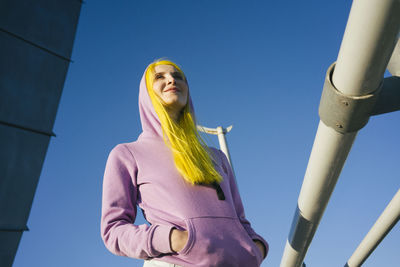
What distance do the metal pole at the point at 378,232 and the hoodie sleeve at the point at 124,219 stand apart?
2897 mm

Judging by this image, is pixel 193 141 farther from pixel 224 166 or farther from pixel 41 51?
pixel 41 51

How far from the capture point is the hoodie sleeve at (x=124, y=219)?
1.45 m

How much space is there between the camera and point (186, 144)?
1915 millimetres

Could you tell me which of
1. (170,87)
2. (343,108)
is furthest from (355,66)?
(170,87)

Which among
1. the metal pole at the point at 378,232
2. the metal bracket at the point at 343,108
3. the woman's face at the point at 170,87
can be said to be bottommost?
the metal pole at the point at 378,232

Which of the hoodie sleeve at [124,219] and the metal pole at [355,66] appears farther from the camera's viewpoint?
the hoodie sleeve at [124,219]

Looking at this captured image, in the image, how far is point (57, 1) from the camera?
6.21 m

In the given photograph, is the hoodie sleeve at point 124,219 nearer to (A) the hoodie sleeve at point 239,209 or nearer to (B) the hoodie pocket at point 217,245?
(B) the hoodie pocket at point 217,245

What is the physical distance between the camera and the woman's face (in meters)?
2.03

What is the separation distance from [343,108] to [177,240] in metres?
0.78

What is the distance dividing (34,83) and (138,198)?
4280 millimetres

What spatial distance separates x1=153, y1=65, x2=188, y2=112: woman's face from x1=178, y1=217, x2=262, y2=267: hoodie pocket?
719 millimetres

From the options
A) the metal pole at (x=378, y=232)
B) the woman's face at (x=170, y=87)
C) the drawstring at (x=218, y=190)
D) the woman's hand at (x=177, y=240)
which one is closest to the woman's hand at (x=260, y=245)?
the drawstring at (x=218, y=190)

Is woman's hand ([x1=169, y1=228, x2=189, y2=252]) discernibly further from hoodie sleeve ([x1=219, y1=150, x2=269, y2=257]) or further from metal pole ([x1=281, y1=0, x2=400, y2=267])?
metal pole ([x1=281, y1=0, x2=400, y2=267])
